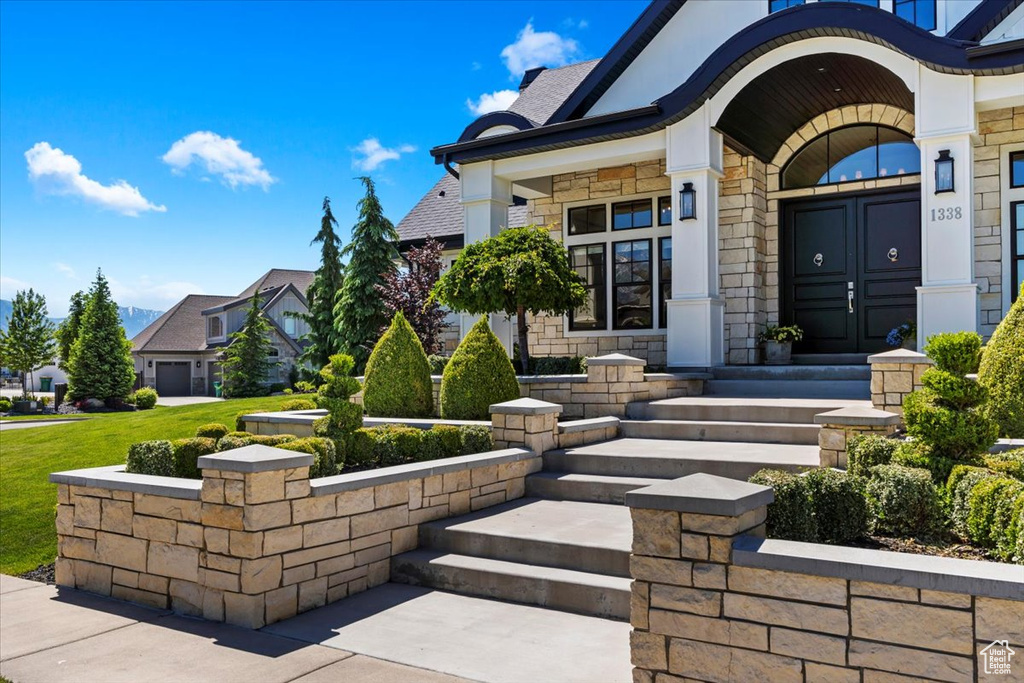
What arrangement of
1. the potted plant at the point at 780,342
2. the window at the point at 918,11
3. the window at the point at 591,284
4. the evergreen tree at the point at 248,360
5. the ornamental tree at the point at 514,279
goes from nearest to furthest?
the ornamental tree at the point at 514,279 < the window at the point at 918,11 < the potted plant at the point at 780,342 < the window at the point at 591,284 < the evergreen tree at the point at 248,360

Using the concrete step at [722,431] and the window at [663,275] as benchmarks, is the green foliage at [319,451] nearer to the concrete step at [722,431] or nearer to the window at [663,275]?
the concrete step at [722,431]

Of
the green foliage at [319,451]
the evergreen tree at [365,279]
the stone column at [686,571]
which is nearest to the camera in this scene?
the stone column at [686,571]

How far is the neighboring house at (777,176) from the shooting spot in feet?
27.9

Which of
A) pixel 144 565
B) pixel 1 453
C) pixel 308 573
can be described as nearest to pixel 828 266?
pixel 308 573

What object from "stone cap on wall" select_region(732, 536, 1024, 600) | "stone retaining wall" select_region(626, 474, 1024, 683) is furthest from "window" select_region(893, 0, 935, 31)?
"stone cap on wall" select_region(732, 536, 1024, 600)

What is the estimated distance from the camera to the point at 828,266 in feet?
36.1

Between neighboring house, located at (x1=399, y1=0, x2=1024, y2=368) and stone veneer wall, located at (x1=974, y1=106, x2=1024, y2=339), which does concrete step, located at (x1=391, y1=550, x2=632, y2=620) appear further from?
stone veneer wall, located at (x1=974, y1=106, x2=1024, y2=339)

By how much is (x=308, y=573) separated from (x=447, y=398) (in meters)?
3.63

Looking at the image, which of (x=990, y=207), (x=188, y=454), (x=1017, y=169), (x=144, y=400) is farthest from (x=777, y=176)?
(x=144, y=400)

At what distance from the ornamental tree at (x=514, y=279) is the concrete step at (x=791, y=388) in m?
2.18

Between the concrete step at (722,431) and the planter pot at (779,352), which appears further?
the planter pot at (779,352)

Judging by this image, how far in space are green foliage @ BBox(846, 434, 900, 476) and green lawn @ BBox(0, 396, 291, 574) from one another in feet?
21.6

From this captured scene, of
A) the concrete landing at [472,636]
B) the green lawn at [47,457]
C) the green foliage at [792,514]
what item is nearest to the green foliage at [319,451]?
the concrete landing at [472,636]

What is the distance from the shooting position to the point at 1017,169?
948 cm
